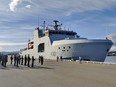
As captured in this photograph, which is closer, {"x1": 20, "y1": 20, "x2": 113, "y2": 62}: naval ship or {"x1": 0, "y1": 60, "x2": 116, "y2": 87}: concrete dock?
{"x1": 0, "y1": 60, "x2": 116, "y2": 87}: concrete dock

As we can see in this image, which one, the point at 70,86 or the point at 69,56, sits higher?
the point at 69,56

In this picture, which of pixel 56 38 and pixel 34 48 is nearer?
pixel 56 38

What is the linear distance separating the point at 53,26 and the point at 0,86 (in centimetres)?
5014

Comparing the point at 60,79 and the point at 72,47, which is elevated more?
the point at 72,47

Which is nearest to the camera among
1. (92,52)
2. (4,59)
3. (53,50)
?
(4,59)

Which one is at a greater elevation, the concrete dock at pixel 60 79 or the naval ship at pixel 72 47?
the naval ship at pixel 72 47

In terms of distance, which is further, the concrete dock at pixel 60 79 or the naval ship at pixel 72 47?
the naval ship at pixel 72 47

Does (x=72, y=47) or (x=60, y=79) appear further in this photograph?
(x=72, y=47)

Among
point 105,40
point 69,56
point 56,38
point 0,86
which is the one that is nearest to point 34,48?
point 56,38

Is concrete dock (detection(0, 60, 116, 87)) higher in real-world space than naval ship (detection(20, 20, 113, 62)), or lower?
lower

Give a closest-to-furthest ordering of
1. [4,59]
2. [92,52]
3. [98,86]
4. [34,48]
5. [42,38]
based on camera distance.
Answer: [98,86]
[4,59]
[92,52]
[42,38]
[34,48]

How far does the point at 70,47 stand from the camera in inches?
1781

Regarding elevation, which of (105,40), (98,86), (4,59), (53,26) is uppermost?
(53,26)

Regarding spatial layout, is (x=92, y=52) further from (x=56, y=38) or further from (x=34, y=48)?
(x=34, y=48)
